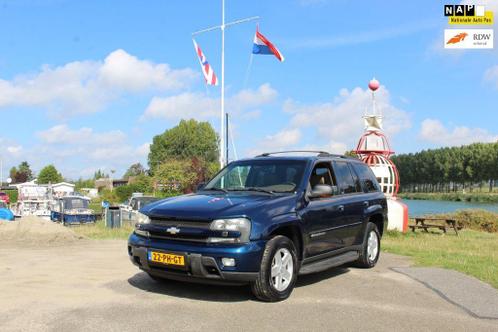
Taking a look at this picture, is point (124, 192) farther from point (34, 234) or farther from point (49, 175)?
point (49, 175)

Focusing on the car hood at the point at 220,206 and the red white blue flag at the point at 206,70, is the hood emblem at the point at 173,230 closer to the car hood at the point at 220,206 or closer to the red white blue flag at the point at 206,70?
the car hood at the point at 220,206

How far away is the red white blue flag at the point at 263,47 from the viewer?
22219 millimetres

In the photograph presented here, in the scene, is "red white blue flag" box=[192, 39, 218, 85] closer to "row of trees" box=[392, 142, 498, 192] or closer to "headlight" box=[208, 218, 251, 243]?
"headlight" box=[208, 218, 251, 243]

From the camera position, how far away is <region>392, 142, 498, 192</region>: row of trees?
308 feet

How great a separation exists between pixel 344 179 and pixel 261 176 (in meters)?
1.58

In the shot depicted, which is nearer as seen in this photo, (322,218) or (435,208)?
(322,218)

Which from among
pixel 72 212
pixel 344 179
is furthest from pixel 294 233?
pixel 72 212

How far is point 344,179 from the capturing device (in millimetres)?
8414

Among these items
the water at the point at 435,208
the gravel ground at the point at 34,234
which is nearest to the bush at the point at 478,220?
the water at the point at 435,208

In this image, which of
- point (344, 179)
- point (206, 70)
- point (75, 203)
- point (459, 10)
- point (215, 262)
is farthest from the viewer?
point (75, 203)

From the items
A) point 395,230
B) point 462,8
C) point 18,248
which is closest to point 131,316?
point 18,248

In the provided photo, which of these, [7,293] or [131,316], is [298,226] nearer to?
[131,316]

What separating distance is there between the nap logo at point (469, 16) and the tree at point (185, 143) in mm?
66491

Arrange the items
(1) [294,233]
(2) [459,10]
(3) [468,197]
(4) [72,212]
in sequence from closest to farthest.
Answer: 1. (1) [294,233]
2. (2) [459,10]
3. (4) [72,212]
4. (3) [468,197]
